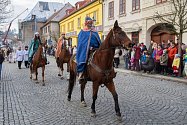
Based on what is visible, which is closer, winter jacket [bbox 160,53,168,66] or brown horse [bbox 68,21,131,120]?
brown horse [bbox 68,21,131,120]

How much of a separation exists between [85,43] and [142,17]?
607 inches

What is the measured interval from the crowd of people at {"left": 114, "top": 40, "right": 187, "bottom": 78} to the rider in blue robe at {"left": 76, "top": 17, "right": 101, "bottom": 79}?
661 centimetres

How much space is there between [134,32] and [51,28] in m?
42.5

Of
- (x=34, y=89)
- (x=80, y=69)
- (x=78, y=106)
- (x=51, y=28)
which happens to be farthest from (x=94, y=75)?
(x=51, y=28)

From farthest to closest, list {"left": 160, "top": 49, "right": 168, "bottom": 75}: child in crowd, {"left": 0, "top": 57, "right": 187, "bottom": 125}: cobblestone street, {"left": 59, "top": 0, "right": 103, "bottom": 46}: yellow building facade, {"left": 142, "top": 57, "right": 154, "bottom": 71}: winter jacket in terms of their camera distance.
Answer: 1. {"left": 59, "top": 0, "right": 103, "bottom": 46}: yellow building facade
2. {"left": 142, "top": 57, "right": 154, "bottom": 71}: winter jacket
3. {"left": 160, "top": 49, "right": 168, "bottom": 75}: child in crowd
4. {"left": 0, "top": 57, "right": 187, "bottom": 125}: cobblestone street

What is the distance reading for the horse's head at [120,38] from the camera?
18.1ft

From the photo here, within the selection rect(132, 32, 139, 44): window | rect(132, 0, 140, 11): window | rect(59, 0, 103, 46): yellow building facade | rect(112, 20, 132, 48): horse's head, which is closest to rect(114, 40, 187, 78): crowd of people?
rect(132, 32, 139, 44): window

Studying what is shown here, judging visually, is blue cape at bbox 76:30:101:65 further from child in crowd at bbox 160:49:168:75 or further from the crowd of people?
child in crowd at bbox 160:49:168:75

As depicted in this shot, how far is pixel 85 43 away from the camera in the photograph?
22.5 feet

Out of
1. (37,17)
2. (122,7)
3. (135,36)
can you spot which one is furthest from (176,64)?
(37,17)

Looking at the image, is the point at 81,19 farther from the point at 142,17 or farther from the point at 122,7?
the point at 142,17

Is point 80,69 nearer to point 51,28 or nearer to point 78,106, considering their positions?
point 78,106

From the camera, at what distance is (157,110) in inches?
268

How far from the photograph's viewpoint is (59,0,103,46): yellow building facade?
30812 mm
